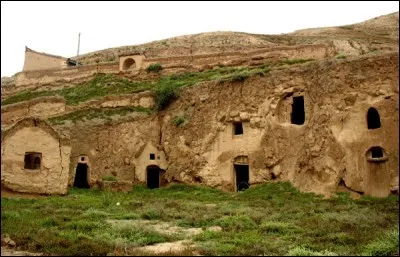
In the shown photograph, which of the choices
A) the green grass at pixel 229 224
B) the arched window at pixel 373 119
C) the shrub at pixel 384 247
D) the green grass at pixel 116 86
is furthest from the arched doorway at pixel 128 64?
the shrub at pixel 384 247

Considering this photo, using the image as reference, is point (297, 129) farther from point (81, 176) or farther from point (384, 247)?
point (81, 176)

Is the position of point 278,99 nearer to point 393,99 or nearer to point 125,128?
point 393,99

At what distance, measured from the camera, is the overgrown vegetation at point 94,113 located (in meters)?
25.6

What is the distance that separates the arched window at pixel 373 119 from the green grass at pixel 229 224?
11.7 feet

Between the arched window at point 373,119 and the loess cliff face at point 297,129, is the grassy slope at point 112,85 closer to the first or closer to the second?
the loess cliff face at point 297,129

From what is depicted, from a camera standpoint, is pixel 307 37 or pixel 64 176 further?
pixel 307 37

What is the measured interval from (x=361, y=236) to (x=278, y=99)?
1168 centimetres

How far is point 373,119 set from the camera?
1945cm

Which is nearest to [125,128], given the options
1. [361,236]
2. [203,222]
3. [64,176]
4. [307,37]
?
[64,176]

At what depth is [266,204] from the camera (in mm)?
17391

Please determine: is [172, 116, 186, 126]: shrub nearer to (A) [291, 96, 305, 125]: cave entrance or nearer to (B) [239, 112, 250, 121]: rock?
(B) [239, 112, 250, 121]: rock

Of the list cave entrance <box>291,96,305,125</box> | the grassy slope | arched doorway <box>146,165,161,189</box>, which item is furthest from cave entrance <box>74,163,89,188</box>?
cave entrance <box>291,96,305,125</box>

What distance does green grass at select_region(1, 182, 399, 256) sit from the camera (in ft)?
31.0

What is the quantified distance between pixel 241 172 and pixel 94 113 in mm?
9966
